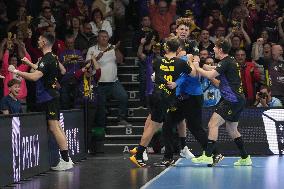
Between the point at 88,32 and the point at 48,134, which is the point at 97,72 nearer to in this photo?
the point at 88,32

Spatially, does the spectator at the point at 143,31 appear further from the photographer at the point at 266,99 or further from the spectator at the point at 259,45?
the photographer at the point at 266,99

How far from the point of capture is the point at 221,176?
1225cm

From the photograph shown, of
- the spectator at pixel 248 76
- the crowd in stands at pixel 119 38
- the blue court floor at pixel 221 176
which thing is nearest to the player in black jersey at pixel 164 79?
the blue court floor at pixel 221 176

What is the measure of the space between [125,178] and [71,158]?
3028 millimetres

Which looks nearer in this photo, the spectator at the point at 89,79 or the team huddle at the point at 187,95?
the team huddle at the point at 187,95

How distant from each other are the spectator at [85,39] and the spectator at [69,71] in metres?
0.84

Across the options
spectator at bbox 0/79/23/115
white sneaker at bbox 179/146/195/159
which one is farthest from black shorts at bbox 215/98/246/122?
spectator at bbox 0/79/23/115

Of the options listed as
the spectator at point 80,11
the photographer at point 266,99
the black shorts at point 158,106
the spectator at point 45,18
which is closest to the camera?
the black shorts at point 158,106

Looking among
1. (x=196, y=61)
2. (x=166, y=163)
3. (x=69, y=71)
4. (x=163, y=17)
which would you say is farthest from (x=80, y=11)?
(x=166, y=163)

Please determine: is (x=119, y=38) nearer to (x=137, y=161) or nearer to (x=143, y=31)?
(x=143, y=31)

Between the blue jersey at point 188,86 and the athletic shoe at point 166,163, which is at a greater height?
the blue jersey at point 188,86

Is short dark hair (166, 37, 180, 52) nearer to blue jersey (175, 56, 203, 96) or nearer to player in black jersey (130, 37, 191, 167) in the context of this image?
player in black jersey (130, 37, 191, 167)

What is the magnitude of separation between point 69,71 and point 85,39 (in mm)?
1582

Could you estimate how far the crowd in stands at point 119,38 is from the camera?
17.7m
